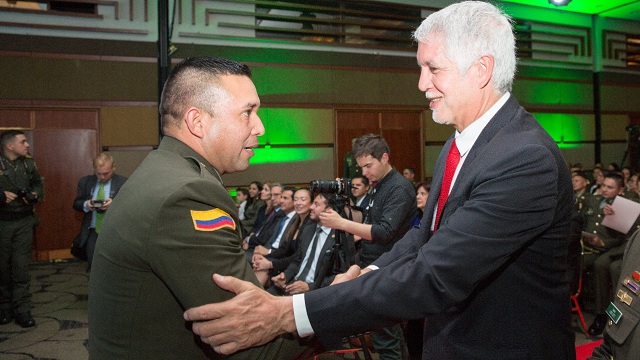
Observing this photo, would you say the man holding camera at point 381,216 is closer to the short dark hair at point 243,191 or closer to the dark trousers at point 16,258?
the dark trousers at point 16,258

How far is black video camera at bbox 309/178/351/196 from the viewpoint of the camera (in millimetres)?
3164

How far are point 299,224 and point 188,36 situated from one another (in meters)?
4.81

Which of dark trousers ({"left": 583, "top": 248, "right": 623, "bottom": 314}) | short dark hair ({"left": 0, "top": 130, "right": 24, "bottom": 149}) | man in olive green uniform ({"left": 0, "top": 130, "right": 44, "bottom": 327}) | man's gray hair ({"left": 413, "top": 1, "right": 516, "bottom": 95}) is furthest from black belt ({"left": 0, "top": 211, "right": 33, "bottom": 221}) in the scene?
dark trousers ({"left": 583, "top": 248, "right": 623, "bottom": 314})

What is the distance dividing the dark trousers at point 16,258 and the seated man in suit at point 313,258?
7.30 feet

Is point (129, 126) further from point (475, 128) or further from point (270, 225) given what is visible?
point (475, 128)

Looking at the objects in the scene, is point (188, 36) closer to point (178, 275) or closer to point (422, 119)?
point (422, 119)

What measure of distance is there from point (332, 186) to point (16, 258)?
10.1 feet

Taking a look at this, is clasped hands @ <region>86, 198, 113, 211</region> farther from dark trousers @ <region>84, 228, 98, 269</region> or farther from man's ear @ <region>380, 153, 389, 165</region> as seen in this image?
man's ear @ <region>380, 153, 389, 165</region>

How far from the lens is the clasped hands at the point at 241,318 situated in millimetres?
1056

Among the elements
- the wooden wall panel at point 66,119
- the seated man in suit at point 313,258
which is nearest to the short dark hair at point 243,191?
the wooden wall panel at point 66,119

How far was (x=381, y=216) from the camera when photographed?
327cm

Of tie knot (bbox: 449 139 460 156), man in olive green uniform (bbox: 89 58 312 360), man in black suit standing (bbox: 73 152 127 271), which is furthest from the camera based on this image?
man in black suit standing (bbox: 73 152 127 271)

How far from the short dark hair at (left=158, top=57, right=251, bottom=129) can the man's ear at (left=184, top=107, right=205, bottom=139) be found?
16mm

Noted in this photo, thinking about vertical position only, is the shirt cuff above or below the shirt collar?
below
